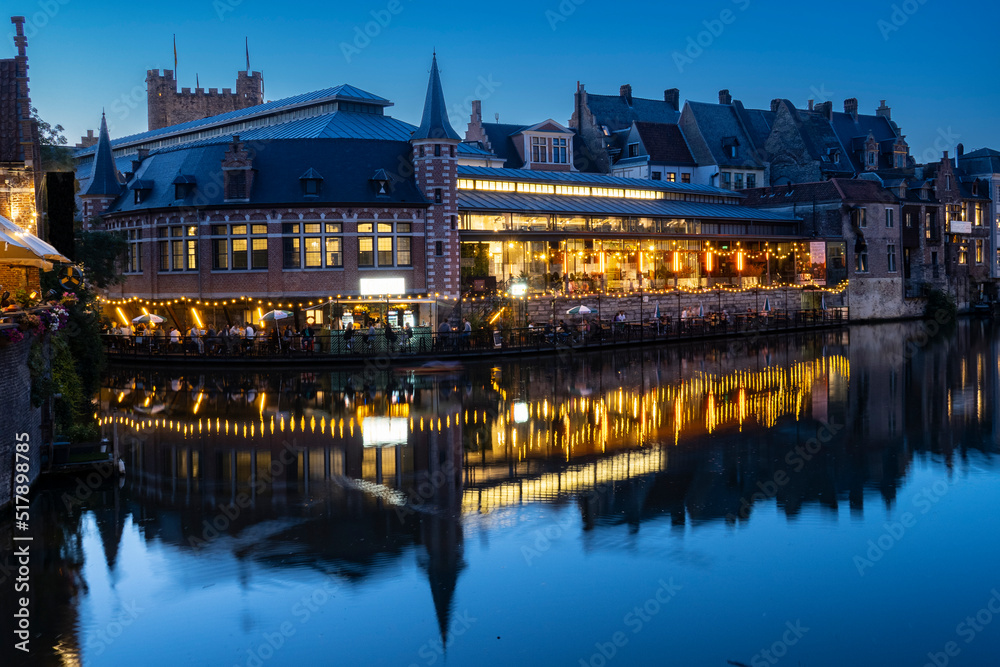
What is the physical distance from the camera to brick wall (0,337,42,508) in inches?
668

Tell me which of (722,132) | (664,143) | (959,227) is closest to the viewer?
(664,143)

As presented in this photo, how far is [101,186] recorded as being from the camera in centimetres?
5497

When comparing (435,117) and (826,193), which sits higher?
(435,117)

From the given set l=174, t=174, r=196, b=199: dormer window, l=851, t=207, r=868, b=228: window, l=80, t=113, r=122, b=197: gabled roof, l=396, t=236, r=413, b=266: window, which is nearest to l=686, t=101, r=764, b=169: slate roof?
l=851, t=207, r=868, b=228: window

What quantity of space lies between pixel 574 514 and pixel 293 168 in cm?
3509

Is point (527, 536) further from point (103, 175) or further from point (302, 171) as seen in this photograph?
point (103, 175)

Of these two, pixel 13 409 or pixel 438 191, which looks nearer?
pixel 13 409

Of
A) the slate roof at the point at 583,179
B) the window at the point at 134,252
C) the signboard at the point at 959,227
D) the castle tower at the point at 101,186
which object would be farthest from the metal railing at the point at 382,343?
the signboard at the point at 959,227

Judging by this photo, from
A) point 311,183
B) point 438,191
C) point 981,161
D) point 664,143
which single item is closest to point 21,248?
point 311,183

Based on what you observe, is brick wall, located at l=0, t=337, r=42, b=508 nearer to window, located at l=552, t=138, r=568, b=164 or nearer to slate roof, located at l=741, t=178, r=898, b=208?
window, located at l=552, t=138, r=568, b=164

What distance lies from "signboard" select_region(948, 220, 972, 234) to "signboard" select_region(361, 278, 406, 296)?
53417mm

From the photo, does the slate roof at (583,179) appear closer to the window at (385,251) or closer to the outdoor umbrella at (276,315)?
the window at (385,251)

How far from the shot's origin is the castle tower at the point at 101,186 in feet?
180

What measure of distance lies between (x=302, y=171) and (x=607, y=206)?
2178 centimetres
